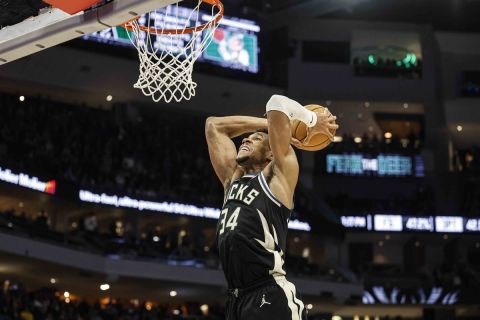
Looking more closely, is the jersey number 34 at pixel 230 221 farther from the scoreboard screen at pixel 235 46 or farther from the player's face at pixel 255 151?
the scoreboard screen at pixel 235 46

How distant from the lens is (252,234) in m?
5.43

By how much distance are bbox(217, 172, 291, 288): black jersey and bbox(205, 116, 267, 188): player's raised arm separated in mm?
426

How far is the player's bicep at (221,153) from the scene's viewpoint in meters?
6.06

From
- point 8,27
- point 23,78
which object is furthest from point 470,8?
point 8,27

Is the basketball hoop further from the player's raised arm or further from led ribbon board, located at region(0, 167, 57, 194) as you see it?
led ribbon board, located at region(0, 167, 57, 194)

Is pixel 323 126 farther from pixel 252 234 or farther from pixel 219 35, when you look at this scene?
pixel 219 35

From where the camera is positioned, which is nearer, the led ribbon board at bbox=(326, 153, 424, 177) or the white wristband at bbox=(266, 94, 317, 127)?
the white wristband at bbox=(266, 94, 317, 127)

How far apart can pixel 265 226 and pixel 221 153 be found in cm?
82

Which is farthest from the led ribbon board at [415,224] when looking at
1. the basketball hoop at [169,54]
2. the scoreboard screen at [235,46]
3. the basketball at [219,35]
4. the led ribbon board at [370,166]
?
the basketball hoop at [169,54]

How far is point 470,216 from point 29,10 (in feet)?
97.3

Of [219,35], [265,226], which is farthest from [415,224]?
[265,226]

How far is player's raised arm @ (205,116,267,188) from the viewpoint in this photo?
6051 millimetres

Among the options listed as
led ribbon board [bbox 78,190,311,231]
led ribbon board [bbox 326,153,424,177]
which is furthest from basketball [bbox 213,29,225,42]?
led ribbon board [bbox 326,153,424,177]

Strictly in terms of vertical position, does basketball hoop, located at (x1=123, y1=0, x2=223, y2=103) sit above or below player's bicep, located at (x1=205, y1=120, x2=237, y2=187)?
above
